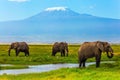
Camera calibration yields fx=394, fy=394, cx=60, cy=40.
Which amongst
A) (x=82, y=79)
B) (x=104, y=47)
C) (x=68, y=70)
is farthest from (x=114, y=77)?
(x=104, y=47)

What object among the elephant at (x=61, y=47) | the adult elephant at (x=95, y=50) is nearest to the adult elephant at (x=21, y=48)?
the elephant at (x=61, y=47)

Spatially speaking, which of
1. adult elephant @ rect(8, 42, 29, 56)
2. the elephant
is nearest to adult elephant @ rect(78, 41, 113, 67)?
the elephant

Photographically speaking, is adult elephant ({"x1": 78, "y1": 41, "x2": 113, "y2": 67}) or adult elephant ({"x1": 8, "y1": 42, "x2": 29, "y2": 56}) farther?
adult elephant ({"x1": 8, "y1": 42, "x2": 29, "y2": 56})

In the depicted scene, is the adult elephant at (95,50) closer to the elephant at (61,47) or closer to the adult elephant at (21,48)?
the elephant at (61,47)

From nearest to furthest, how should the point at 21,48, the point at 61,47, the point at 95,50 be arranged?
the point at 95,50 < the point at 21,48 < the point at 61,47

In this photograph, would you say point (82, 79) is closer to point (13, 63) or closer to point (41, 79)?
point (41, 79)

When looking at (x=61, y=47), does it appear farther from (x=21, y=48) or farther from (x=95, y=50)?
(x=95, y=50)

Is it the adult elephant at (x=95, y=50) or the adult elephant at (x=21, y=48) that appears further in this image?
the adult elephant at (x=21, y=48)

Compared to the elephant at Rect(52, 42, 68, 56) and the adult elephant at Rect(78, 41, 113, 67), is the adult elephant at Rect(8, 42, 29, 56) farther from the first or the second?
the adult elephant at Rect(78, 41, 113, 67)

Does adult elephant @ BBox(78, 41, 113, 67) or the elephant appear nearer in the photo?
adult elephant @ BBox(78, 41, 113, 67)

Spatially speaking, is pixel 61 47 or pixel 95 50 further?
pixel 61 47

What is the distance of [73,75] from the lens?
91.1 feet

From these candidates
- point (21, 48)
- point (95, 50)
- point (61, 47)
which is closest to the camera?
point (95, 50)

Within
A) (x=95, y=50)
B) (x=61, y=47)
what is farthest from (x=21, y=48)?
(x=95, y=50)
